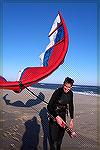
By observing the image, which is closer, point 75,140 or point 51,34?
point 51,34

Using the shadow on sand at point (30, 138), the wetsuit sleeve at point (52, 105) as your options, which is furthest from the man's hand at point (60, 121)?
the shadow on sand at point (30, 138)

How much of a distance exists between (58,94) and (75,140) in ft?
9.80

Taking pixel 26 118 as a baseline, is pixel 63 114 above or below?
above

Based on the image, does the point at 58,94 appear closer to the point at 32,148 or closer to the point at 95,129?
the point at 32,148

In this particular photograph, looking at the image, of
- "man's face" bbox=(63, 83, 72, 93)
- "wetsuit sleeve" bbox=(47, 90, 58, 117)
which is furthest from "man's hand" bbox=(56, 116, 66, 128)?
"man's face" bbox=(63, 83, 72, 93)

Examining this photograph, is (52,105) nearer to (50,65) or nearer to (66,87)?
(66,87)

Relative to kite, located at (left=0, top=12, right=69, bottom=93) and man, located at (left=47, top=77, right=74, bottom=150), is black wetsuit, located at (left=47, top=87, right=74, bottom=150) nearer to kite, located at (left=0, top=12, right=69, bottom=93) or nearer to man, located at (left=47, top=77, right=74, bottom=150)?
man, located at (left=47, top=77, right=74, bottom=150)

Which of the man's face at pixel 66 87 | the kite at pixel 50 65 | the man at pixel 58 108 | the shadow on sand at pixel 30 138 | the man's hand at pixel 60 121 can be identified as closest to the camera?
the kite at pixel 50 65

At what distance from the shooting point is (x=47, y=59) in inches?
167

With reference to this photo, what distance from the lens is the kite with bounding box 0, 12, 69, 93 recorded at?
11.6ft

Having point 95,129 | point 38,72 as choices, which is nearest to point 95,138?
point 95,129

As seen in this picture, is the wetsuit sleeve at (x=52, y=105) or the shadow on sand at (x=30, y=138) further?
the shadow on sand at (x=30, y=138)

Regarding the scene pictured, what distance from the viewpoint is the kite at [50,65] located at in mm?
3545

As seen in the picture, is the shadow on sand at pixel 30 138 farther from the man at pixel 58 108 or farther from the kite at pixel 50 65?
the kite at pixel 50 65
